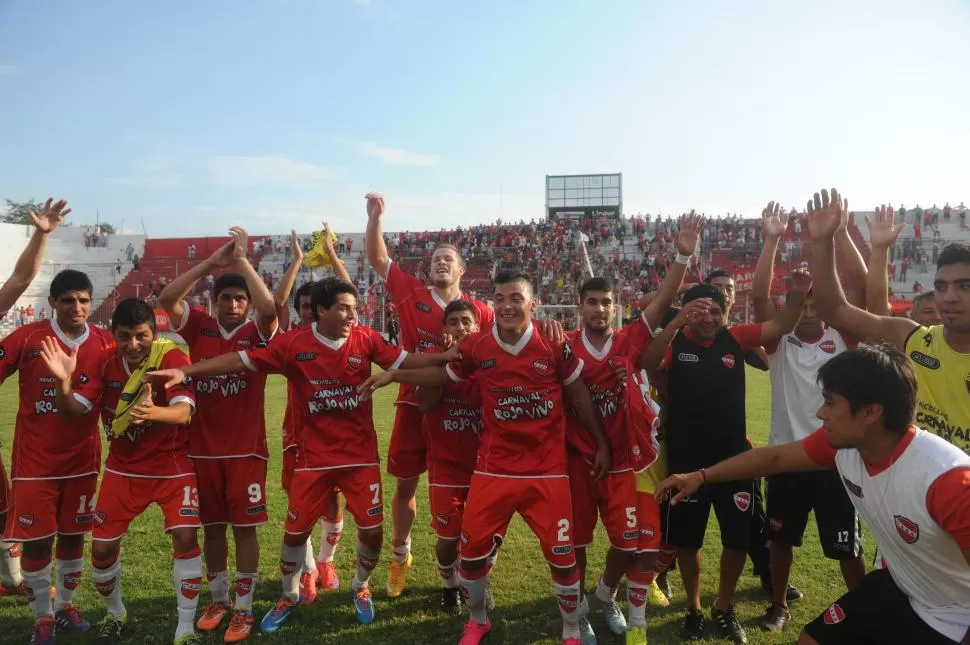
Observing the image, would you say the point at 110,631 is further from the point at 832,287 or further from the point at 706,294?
the point at 832,287

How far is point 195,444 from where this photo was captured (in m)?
4.58

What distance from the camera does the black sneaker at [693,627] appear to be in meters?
4.27

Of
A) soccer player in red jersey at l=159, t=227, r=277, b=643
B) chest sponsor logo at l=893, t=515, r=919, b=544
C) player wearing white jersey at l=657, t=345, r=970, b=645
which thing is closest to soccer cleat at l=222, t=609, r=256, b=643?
soccer player in red jersey at l=159, t=227, r=277, b=643

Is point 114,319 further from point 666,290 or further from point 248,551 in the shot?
point 666,290

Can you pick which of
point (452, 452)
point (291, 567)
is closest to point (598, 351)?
point (452, 452)

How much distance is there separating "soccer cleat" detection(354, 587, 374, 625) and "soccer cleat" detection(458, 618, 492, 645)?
73cm

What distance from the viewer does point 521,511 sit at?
4156mm

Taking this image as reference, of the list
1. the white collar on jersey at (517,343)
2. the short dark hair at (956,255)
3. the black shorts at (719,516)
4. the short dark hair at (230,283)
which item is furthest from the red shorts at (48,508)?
the short dark hair at (956,255)

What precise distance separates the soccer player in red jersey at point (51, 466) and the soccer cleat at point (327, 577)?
168cm

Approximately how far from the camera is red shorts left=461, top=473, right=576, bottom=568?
13.2 ft

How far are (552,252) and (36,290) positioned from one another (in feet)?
104

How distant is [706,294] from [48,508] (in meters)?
4.88

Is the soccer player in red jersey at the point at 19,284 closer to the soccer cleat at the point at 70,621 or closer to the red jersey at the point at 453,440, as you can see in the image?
the soccer cleat at the point at 70,621

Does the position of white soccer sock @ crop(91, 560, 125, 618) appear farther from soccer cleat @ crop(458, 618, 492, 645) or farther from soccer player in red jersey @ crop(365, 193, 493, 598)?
soccer cleat @ crop(458, 618, 492, 645)
